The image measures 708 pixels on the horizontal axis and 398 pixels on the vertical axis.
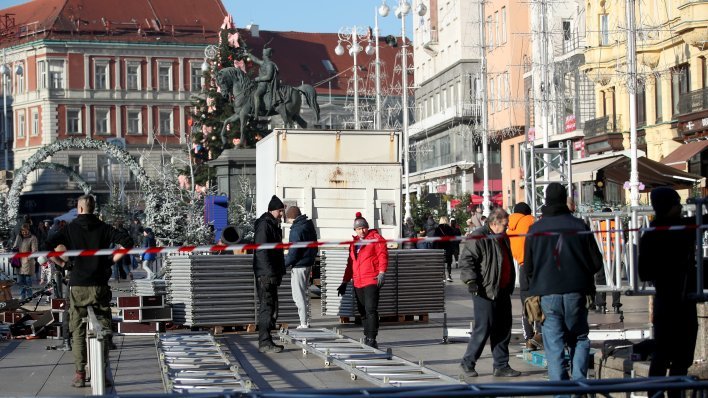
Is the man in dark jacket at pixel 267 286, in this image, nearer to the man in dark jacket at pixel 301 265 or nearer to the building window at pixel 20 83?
the man in dark jacket at pixel 301 265

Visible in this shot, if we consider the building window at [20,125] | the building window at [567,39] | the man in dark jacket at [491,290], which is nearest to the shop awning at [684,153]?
the building window at [567,39]

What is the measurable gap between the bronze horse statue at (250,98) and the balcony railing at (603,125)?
21692 millimetres

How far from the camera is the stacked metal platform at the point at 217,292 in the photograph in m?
19.2

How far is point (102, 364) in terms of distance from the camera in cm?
1001

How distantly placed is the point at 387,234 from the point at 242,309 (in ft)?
19.8

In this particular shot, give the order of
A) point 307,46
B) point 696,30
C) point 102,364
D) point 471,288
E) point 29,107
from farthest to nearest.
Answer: point 307,46 → point 29,107 → point 696,30 → point 471,288 → point 102,364

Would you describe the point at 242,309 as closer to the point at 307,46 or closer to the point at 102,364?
the point at 102,364

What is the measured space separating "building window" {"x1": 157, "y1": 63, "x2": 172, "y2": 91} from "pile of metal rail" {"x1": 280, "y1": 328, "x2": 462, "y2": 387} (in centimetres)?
9839

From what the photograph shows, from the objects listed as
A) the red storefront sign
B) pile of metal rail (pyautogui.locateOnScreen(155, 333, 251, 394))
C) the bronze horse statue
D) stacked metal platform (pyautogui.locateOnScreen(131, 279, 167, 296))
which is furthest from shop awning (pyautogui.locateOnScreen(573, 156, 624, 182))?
pile of metal rail (pyautogui.locateOnScreen(155, 333, 251, 394))

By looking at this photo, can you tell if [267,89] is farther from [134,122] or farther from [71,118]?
[134,122]

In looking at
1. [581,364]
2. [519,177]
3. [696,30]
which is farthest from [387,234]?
[519,177]

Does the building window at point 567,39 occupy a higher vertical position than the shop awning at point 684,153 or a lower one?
higher

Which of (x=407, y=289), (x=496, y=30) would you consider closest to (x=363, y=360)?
(x=407, y=289)

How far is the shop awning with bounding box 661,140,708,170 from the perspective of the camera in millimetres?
45003
